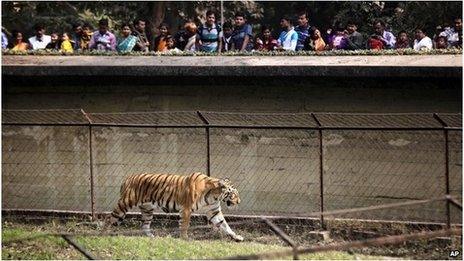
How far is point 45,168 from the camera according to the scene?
50.5 ft

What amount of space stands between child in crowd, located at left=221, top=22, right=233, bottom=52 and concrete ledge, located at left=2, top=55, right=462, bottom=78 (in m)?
2.20

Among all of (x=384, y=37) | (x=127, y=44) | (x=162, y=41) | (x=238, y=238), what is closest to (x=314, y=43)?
(x=384, y=37)

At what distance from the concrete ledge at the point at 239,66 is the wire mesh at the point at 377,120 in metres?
0.59

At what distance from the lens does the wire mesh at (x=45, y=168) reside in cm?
1518

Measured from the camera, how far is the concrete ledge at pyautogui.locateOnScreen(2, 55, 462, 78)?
13.4m

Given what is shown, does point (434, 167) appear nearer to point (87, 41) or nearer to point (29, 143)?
point (29, 143)

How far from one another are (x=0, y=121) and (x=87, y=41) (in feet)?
14.6

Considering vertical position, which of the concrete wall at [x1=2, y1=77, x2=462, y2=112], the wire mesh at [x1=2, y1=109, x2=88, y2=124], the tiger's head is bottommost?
the tiger's head

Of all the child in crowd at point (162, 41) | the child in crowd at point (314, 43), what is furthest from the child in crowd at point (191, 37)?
the child in crowd at point (314, 43)

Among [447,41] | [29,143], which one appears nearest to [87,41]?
[29,143]

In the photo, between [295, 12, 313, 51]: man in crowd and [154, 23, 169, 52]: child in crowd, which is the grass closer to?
[295, 12, 313, 51]: man in crowd

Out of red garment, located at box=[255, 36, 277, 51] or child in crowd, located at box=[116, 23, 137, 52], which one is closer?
red garment, located at box=[255, 36, 277, 51]

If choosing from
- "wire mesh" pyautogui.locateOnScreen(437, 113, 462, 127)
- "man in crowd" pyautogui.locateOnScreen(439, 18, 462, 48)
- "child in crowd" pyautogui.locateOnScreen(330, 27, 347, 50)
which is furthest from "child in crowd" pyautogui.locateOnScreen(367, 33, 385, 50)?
"wire mesh" pyautogui.locateOnScreen(437, 113, 462, 127)

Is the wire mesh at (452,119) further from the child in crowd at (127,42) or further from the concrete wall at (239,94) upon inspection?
the child in crowd at (127,42)
